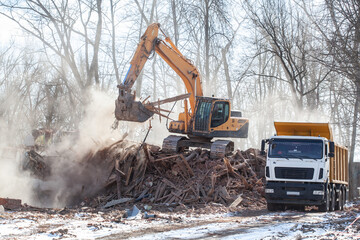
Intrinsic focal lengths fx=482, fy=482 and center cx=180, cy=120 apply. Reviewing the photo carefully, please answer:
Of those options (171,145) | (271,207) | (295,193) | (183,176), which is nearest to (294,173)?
(295,193)

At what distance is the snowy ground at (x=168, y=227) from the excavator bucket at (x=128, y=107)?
5.95 m

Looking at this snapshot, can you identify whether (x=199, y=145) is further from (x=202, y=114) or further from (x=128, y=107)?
(x=128, y=107)

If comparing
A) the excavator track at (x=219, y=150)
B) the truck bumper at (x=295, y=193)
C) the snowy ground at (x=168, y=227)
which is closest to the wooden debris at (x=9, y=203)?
the snowy ground at (x=168, y=227)

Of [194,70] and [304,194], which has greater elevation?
[194,70]

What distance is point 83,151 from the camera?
70.9 feet

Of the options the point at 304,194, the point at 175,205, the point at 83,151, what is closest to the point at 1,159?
the point at 83,151

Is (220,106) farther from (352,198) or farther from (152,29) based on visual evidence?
(352,198)

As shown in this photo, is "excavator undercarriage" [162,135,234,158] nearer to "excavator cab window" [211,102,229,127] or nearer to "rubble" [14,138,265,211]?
"rubble" [14,138,265,211]

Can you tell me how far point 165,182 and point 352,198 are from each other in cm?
1349

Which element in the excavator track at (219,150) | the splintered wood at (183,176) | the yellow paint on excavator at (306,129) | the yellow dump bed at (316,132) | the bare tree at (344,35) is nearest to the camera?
the bare tree at (344,35)

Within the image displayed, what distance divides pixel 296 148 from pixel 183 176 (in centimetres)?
511

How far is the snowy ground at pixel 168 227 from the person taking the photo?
33.4 feet

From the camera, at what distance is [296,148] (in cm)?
1661

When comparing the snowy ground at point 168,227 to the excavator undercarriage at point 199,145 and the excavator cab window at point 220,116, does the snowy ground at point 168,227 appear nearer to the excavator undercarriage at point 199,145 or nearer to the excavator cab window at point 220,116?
the excavator undercarriage at point 199,145
